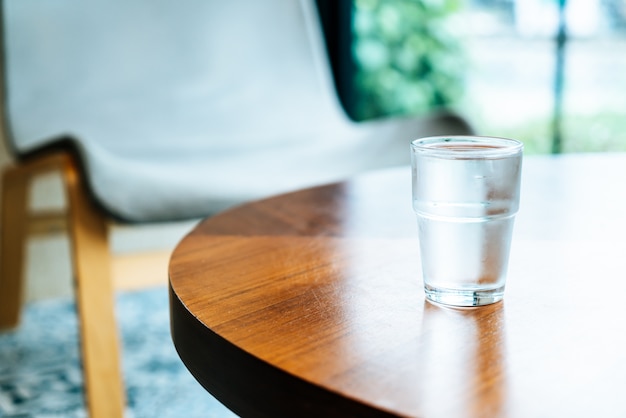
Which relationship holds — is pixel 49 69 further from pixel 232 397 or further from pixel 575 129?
pixel 575 129

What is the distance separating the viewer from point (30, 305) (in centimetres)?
183

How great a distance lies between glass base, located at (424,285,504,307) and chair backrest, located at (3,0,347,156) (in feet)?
4.07

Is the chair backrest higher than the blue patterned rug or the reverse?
higher

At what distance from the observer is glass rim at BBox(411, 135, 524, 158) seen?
0.44 metres

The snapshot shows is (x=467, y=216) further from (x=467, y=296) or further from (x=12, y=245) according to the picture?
(x=12, y=245)

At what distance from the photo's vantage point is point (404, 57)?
7.87 ft

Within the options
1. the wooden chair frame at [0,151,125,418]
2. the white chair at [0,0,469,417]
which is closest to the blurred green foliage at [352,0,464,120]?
the white chair at [0,0,469,417]

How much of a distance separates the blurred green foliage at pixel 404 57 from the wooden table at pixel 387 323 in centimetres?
169

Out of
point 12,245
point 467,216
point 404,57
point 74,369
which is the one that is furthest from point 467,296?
point 404,57

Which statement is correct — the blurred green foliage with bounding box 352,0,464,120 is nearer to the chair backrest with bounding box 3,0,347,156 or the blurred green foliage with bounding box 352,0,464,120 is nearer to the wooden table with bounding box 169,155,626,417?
the chair backrest with bounding box 3,0,347,156

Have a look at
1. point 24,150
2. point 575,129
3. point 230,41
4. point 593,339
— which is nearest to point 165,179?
point 24,150

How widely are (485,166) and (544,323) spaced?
0.31 ft

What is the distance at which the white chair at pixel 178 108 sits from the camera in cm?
126

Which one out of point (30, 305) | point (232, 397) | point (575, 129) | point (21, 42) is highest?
point (21, 42)
